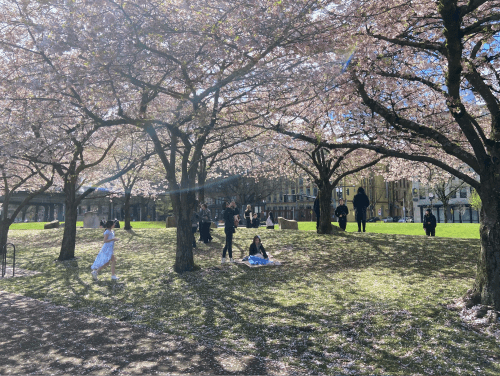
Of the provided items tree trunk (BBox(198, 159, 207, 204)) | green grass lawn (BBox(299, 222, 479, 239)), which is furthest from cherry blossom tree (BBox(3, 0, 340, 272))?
green grass lawn (BBox(299, 222, 479, 239))

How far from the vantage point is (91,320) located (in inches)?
277

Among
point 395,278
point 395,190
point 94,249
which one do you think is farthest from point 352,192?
point 395,278

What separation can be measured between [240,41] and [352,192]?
85221 millimetres

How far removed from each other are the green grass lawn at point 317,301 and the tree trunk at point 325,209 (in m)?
3.02

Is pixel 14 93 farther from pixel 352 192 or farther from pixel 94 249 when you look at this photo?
pixel 352 192

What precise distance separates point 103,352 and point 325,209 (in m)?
15.9

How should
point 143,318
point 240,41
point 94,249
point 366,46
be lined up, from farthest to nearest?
point 94,249 → point 366,46 → point 240,41 → point 143,318

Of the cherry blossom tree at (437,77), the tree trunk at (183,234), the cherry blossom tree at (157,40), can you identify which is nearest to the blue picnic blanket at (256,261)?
the tree trunk at (183,234)

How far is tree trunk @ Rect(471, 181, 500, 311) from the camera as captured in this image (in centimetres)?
680

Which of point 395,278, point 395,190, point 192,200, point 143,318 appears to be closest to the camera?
point 143,318

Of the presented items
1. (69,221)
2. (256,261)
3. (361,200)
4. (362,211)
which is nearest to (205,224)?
(69,221)

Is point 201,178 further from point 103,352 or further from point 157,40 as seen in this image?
point 103,352

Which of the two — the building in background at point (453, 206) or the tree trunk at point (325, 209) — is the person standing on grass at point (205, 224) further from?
the building in background at point (453, 206)

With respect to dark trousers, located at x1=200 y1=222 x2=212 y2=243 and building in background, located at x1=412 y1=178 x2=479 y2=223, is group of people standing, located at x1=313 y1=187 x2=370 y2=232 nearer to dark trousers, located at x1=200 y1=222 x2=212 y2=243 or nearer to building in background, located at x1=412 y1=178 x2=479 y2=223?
dark trousers, located at x1=200 y1=222 x2=212 y2=243
